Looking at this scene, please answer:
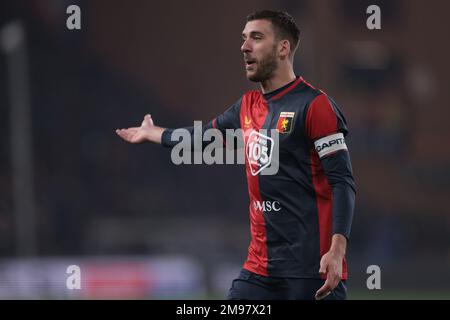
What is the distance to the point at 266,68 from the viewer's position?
580cm

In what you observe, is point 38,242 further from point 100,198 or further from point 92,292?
point 92,292

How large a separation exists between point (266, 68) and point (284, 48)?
0.19 meters

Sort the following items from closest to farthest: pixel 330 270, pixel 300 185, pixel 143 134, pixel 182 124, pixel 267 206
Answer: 1. pixel 330 270
2. pixel 300 185
3. pixel 267 206
4. pixel 143 134
5. pixel 182 124

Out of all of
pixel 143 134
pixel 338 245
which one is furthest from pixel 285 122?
pixel 143 134

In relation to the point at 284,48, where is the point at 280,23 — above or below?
above

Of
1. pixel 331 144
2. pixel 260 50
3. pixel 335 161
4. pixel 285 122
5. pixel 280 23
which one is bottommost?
pixel 335 161

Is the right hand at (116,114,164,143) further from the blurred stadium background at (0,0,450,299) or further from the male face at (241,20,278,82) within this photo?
the blurred stadium background at (0,0,450,299)

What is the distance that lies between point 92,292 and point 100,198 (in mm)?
12313

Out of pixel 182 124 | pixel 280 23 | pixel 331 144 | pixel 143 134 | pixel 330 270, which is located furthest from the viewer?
pixel 182 124

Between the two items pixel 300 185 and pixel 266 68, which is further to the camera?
pixel 266 68

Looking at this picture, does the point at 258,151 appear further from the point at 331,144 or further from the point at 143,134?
the point at 143,134

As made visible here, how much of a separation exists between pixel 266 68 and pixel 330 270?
1.41m

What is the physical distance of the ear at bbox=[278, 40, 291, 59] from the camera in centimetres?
583

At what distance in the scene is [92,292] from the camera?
59.1ft
